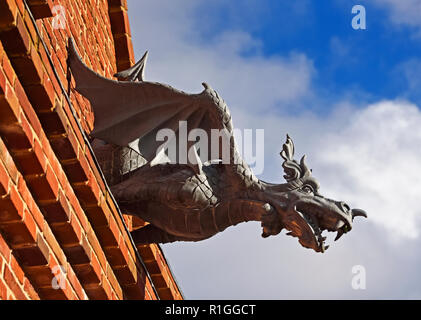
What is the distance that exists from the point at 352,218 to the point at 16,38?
101 inches

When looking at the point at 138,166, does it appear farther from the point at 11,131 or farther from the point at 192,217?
the point at 11,131

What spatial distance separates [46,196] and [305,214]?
188 centimetres

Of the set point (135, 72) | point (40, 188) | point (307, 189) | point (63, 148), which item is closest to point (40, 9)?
point (63, 148)

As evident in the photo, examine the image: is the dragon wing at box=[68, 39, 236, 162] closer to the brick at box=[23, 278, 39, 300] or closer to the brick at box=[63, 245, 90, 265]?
the brick at box=[63, 245, 90, 265]

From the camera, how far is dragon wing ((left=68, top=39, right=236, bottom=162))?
5895 millimetres

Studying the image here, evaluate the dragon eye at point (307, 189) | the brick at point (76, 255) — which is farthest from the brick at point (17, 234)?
the dragon eye at point (307, 189)

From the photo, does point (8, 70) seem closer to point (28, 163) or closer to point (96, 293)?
point (28, 163)

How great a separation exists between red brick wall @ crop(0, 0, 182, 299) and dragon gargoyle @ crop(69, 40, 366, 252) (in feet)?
1.71

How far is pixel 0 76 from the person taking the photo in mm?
3924

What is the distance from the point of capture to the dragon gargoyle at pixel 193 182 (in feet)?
18.9

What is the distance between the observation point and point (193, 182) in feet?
18.8

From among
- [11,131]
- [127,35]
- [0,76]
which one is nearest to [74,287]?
[11,131]

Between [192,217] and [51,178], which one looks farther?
[192,217]

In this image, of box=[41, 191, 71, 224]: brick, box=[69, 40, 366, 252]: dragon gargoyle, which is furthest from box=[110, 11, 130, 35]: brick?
box=[41, 191, 71, 224]: brick
